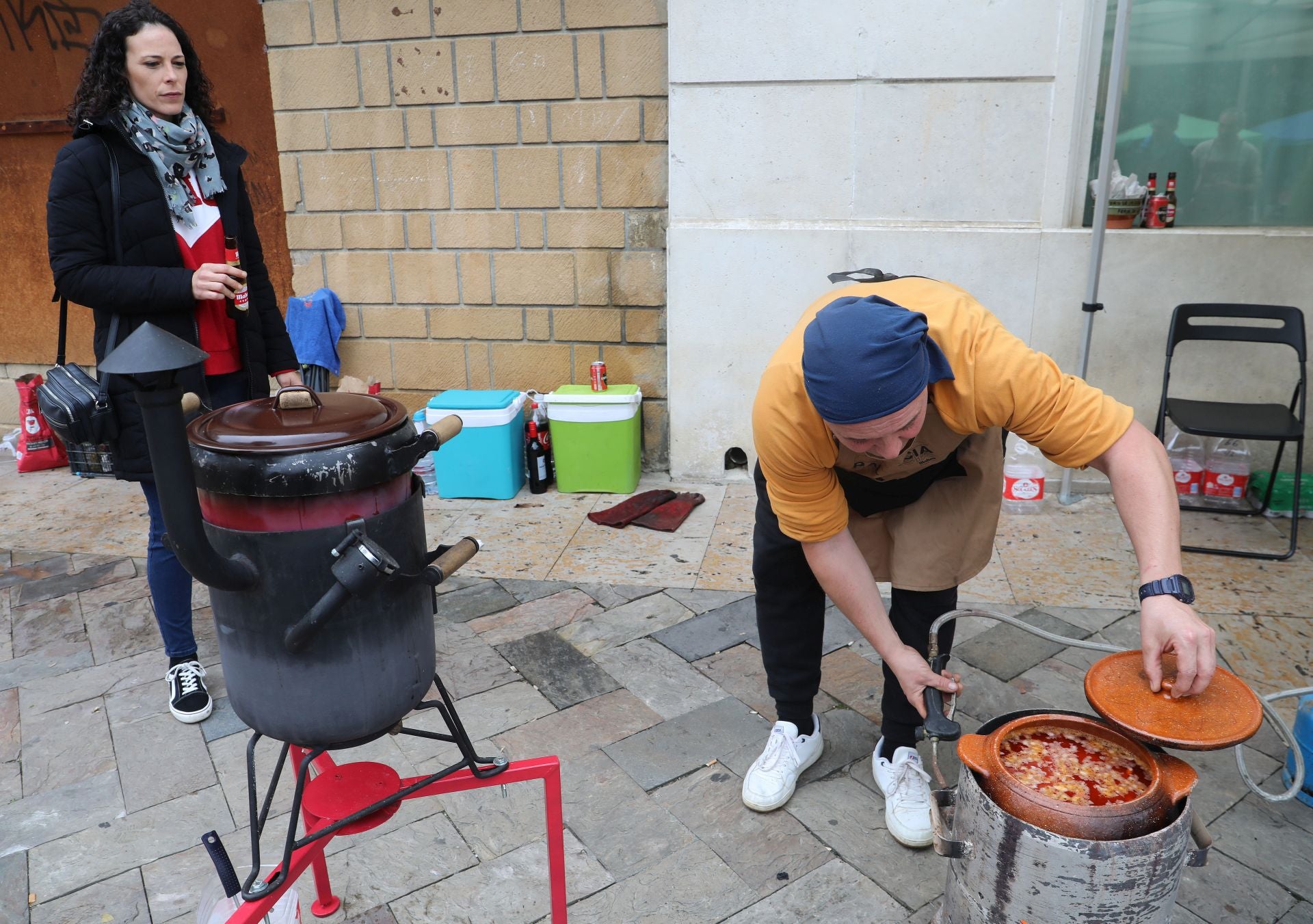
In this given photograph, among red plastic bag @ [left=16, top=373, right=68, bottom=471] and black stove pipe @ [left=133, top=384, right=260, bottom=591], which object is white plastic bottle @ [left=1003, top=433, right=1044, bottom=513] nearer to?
black stove pipe @ [left=133, top=384, right=260, bottom=591]

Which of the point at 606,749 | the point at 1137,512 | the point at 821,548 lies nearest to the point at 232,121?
the point at 606,749

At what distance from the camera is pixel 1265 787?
2561mm

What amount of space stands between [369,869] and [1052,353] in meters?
3.90

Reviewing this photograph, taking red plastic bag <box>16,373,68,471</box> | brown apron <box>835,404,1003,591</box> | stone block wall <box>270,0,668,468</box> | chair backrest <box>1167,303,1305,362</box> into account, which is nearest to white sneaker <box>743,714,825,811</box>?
brown apron <box>835,404,1003,591</box>

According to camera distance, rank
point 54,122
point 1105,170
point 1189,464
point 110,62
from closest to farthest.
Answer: point 110,62 → point 1105,170 → point 1189,464 → point 54,122

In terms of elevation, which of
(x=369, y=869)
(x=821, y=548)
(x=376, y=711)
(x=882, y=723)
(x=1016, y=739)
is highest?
(x=821, y=548)

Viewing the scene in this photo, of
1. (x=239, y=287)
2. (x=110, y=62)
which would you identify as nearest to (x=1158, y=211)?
(x=239, y=287)

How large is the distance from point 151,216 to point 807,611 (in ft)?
7.20

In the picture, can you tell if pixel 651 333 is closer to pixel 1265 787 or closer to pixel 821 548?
pixel 821 548

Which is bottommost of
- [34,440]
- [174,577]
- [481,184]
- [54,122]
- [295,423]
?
[34,440]

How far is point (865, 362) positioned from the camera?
1.61 meters

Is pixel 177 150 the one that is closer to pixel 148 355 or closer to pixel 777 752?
pixel 148 355

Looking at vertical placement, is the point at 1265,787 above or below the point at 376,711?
below

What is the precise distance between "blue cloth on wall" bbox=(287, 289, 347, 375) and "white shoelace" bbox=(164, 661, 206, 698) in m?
2.43
